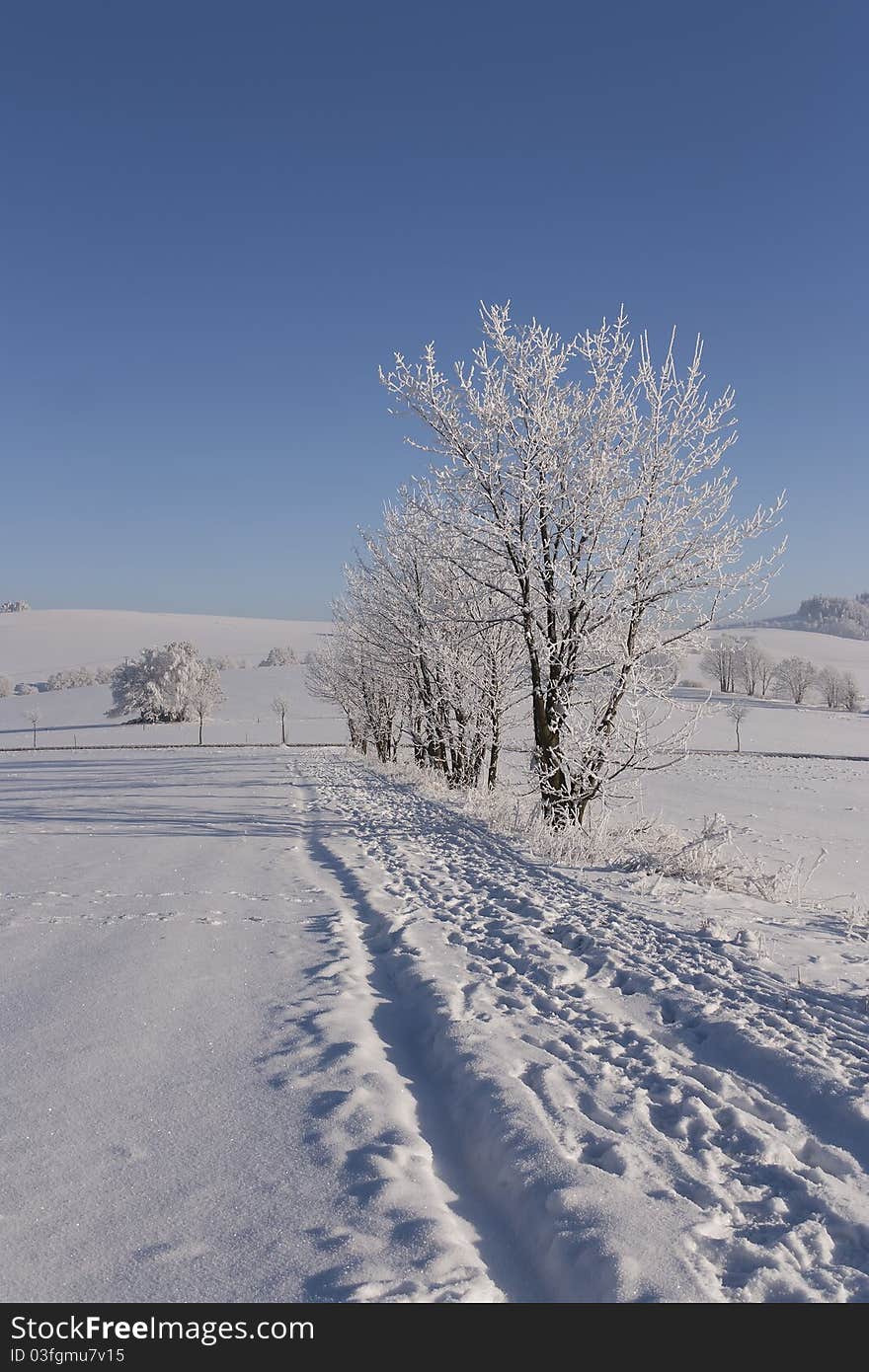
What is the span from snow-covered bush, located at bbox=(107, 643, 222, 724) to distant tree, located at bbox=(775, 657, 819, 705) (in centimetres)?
7290

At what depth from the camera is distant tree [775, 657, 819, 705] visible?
100562 mm

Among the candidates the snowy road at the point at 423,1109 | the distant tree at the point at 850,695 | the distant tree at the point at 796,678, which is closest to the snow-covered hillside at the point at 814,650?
the distant tree at the point at 796,678

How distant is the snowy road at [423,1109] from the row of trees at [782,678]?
318 ft

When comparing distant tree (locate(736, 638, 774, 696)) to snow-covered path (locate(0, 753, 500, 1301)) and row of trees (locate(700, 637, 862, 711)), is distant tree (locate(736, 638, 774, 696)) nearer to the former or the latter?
row of trees (locate(700, 637, 862, 711))

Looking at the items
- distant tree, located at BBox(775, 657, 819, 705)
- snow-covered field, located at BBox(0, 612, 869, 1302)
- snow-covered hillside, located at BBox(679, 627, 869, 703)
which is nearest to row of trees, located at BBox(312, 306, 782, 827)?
snow-covered field, located at BBox(0, 612, 869, 1302)

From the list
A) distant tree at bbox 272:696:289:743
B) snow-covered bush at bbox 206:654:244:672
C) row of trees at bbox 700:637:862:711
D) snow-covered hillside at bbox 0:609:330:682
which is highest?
snow-covered hillside at bbox 0:609:330:682

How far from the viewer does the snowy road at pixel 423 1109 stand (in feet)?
8.38

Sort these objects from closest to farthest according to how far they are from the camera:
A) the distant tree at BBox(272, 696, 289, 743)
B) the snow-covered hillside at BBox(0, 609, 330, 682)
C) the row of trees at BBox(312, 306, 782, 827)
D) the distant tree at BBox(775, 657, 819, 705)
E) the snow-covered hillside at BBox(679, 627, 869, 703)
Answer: the row of trees at BBox(312, 306, 782, 827) → the distant tree at BBox(272, 696, 289, 743) → the distant tree at BBox(775, 657, 819, 705) → the snow-covered hillside at BBox(679, 627, 869, 703) → the snow-covered hillside at BBox(0, 609, 330, 682)

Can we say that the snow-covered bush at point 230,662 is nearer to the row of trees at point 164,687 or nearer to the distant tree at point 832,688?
the row of trees at point 164,687

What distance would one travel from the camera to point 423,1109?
3664mm

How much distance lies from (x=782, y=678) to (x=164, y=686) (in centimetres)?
7971

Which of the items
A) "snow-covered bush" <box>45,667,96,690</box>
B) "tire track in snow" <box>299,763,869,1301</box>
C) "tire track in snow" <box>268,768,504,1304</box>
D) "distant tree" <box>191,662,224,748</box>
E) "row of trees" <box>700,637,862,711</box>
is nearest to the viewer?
"tire track in snow" <box>268,768,504,1304</box>

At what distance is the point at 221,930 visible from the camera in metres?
6.74
